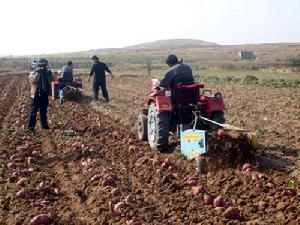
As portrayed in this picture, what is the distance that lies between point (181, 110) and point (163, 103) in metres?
0.45

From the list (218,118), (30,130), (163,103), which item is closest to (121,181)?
(163,103)

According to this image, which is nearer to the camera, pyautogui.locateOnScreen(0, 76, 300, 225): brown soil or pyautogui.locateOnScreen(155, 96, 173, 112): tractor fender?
pyautogui.locateOnScreen(0, 76, 300, 225): brown soil

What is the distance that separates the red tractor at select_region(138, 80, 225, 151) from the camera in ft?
25.6

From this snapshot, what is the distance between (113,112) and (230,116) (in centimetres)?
335

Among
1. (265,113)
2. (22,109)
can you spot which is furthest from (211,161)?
(22,109)

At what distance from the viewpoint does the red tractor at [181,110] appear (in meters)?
7.81

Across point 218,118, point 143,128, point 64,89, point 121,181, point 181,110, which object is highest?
point 181,110

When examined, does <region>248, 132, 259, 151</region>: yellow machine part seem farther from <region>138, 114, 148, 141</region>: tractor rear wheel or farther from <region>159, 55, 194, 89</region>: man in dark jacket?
<region>138, 114, 148, 141</region>: tractor rear wheel

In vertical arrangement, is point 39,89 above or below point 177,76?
below

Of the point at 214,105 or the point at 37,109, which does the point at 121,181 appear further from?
the point at 37,109

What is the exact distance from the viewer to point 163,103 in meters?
7.76

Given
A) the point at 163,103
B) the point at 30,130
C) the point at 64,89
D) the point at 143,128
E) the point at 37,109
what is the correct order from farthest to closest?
the point at 64,89, the point at 37,109, the point at 30,130, the point at 143,128, the point at 163,103

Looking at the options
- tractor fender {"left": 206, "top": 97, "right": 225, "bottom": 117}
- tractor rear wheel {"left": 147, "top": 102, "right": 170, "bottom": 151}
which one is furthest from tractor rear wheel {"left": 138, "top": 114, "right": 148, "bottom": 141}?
tractor fender {"left": 206, "top": 97, "right": 225, "bottom": 117}

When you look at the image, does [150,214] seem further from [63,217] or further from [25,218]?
[25,218]
